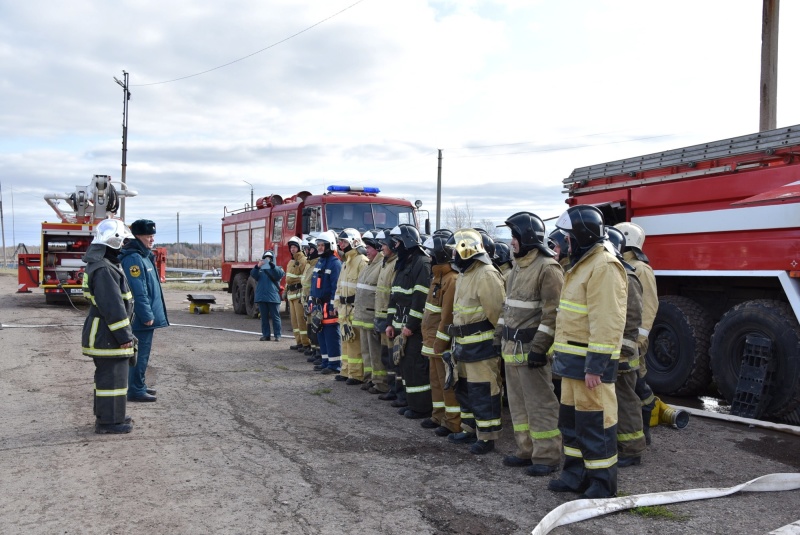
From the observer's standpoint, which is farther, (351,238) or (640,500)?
(351,238)

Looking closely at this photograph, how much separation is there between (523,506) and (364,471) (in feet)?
4.21

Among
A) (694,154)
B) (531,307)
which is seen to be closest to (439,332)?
(531,307)

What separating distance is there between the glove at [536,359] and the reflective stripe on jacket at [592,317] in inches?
11.9

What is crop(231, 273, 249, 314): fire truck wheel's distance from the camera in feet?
60.1

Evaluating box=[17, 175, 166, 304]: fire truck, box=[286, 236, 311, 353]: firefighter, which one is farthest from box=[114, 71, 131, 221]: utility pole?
box=[286, 236, 311, 353]: firefighter

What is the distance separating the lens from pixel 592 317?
4516 mm

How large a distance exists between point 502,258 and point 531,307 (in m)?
2.53

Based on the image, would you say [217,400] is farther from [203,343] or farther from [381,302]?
[203,343]

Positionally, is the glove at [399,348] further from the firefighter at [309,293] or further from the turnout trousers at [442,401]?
the firefighter at [309,293]

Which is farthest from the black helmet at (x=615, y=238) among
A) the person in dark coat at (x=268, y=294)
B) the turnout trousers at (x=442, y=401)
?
the person in dark coat at (x=268, y=294)

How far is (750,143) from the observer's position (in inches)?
283

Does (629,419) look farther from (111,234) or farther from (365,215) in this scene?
(365,215)

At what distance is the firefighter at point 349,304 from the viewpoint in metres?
9.07

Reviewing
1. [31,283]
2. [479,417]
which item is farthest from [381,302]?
[31,283]
